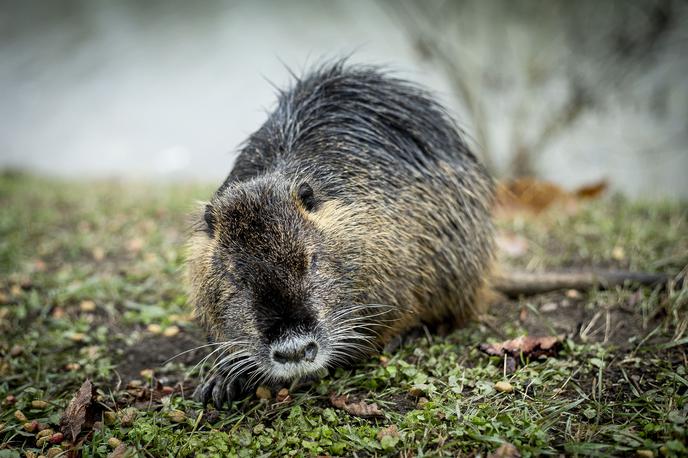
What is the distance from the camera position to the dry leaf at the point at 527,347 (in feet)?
9.05

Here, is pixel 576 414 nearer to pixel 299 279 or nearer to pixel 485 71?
pixel 299 279

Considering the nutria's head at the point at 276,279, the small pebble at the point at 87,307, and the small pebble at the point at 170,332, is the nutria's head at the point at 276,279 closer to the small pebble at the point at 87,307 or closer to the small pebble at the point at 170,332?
the small pebble at the point at 170,332

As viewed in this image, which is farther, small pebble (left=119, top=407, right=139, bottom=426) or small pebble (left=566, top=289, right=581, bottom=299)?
small pebble (left=566, top=289, right=581, bottom=299)

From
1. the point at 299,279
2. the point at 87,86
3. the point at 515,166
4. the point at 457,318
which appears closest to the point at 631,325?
the point at 457,318

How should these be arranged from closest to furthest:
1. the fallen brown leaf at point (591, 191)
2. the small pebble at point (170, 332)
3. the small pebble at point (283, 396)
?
the small pebble at point (283, 396), the small pebble at point (170, 332), the fallen brown leaf at point (591, 191)

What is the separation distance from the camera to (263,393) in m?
2.73

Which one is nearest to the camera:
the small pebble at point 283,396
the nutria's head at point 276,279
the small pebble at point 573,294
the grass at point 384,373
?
the grass at point 384,373

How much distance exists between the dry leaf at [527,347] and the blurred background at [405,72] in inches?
131

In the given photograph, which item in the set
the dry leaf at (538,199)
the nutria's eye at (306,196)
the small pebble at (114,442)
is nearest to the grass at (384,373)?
the small pebble at (114,442)

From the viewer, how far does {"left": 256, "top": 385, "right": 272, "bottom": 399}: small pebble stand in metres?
2.71

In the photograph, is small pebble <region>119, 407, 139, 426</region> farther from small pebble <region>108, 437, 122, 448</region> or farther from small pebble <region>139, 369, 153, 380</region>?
small pebble <region>139, 369, 153, 380</region>

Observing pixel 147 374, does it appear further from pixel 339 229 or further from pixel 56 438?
pixel 339 229

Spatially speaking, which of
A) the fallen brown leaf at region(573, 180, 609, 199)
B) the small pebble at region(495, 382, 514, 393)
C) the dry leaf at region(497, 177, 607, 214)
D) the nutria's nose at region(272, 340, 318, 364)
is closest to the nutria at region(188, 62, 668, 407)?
the nutria's nose at region(272, 340, 318, 364)

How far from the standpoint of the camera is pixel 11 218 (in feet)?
17.2
